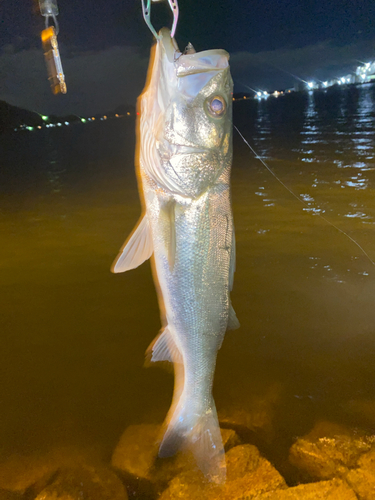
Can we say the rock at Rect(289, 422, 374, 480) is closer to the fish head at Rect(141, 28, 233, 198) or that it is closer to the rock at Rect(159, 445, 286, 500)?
the rock at Rect(159, 445, 286, 500)

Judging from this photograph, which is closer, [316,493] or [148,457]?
[316,493]

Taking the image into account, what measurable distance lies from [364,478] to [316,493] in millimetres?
437

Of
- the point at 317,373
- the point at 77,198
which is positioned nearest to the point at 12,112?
the point at 77,198

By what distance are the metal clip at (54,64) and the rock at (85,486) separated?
430cm

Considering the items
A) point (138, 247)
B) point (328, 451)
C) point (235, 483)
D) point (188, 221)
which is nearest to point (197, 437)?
point (235, 483)

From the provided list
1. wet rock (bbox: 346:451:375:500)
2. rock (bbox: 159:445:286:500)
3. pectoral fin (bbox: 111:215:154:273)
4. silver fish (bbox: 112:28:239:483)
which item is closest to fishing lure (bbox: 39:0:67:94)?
silver fish (bbox: 112:28:239:483)

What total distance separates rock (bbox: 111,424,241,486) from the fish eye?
2.36 meters

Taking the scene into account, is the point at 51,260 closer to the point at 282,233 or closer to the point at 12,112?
the point at 282,233

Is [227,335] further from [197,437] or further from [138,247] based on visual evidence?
[138,247]

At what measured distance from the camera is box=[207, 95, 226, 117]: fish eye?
1943 mm

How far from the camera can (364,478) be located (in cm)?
239

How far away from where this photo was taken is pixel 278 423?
304 cm

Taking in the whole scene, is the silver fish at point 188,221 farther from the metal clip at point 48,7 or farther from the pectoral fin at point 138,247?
the metal clip at point 48,7

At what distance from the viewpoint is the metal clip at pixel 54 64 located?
13.5ft
